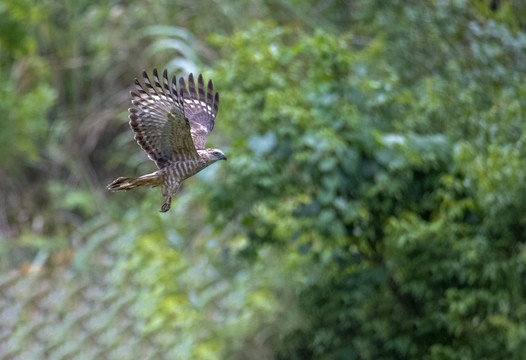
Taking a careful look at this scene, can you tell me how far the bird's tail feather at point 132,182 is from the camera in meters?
1.92

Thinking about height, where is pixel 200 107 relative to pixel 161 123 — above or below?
below

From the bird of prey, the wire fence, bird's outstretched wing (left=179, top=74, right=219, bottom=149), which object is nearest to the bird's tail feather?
the bird of prey

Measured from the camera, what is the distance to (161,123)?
2.09 metres

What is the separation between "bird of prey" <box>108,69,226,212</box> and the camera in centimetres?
196

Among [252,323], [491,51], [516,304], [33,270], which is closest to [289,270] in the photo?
[252,323]

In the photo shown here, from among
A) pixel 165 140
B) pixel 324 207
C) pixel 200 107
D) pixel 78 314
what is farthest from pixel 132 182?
pixel 78 314

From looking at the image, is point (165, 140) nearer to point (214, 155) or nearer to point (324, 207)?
point (214, 155)

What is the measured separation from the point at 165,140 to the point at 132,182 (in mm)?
192

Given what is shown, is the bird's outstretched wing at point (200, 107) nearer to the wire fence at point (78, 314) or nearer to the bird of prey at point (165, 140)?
the bird of prey at point (165, 140)

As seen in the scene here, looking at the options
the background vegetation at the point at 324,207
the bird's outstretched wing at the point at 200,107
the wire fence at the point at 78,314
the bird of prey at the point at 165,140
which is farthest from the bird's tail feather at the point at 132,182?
the wire fence at the point at 78,314

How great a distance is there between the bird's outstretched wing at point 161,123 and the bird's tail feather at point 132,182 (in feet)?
0.22

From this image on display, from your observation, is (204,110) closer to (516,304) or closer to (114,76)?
(516,304)

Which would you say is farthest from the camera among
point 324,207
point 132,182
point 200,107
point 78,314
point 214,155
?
point 78,314

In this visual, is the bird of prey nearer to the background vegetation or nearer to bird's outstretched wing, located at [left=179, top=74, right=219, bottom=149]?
bird's outstretched wing, located at [left=179, top=74, right=219, bottom=149]
